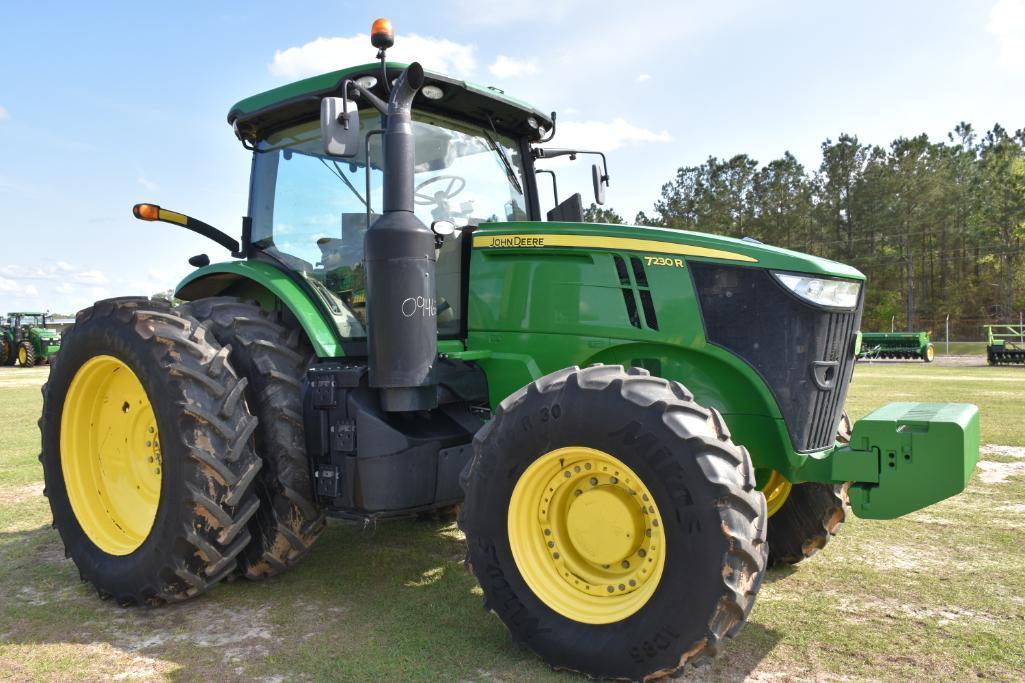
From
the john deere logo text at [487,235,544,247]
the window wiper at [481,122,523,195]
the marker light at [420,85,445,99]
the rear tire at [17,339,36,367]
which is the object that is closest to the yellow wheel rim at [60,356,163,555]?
the john deere logo text at [487,235,544,247]

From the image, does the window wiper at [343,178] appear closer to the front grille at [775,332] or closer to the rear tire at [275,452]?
the rear tire at [275,452]

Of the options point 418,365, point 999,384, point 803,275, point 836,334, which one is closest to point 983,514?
point 836,334

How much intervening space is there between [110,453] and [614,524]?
298cm

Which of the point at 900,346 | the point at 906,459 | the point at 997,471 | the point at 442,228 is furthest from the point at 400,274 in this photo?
the point at 900,346

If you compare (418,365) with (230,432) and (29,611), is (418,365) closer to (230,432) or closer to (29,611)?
(230,432)

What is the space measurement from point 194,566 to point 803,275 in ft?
10.3

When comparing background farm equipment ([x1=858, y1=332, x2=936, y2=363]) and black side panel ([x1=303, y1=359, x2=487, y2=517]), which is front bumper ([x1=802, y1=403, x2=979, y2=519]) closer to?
black side panel ([x1=303, y1=359, x2=487, y2=517])

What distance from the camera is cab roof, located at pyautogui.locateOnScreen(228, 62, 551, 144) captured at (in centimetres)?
404

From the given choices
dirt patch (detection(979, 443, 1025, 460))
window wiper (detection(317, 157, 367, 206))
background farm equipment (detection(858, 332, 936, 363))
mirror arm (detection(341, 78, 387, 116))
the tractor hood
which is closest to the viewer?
the tractor hood

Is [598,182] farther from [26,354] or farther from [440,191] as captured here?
[26,354]

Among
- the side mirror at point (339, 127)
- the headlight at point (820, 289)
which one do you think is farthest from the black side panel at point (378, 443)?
the headlight at point (820, 289)

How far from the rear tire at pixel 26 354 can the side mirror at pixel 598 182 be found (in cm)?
3249

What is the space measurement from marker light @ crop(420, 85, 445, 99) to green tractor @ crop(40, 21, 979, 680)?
0.06 ft

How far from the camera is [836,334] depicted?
11.5 ft
